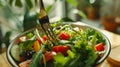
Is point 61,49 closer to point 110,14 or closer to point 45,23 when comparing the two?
point 45,23

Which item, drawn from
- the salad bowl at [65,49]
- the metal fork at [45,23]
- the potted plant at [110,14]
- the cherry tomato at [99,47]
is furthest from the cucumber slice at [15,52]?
the potted plant at [110,14]

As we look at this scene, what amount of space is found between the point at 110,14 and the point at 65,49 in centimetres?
161

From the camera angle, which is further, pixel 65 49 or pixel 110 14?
pixel 110 14

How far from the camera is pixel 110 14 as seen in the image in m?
2.16

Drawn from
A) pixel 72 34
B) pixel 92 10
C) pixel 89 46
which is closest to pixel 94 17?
pixel 92 10

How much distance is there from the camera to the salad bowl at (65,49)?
58 centimetres

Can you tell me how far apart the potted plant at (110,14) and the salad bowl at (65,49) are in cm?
130

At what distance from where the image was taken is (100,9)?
2.24 metres

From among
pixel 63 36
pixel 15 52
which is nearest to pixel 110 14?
pixel 63 36

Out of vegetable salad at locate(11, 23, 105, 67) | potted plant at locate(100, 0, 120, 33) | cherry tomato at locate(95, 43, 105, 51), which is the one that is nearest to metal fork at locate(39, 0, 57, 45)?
vegetable salad at locate(11, 23, 105, 67)

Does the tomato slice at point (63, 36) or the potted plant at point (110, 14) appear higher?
the tomato slice at point (63, 36)

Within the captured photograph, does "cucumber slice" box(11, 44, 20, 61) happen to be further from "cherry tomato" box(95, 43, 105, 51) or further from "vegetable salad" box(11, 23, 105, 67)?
"cherry tomato" box(95, 43, 105, 51)

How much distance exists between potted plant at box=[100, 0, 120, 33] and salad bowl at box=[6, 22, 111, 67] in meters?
1.30

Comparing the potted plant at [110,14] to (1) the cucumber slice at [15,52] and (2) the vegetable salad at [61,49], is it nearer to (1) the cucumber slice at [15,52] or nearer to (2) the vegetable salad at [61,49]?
(2) the vegetable salad at [61,49]
